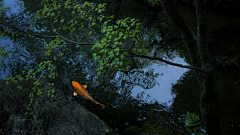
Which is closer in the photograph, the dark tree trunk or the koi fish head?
the dark tree trunk

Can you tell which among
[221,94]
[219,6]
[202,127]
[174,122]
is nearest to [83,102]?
[174,122]

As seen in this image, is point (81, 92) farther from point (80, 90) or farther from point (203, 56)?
point (203, 56)

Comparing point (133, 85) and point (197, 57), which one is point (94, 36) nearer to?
point (133, 85)

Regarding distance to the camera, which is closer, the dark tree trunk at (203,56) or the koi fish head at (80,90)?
the dark tree trunk at (203,56)

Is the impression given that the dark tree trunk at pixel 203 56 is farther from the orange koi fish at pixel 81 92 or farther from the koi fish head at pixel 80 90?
the koi fish head at pixel 80 90

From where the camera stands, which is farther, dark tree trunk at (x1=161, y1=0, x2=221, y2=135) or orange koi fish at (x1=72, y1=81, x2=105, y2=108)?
orange koi fish at (x1=72, y1=81, x2=105, y2=108)

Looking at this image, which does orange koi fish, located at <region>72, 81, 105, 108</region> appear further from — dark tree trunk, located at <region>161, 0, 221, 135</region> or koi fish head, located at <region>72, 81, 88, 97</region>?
dark tree trunk, located at <region>161, 0, 221, 135</region>

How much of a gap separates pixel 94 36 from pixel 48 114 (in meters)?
3.77

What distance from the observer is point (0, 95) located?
4.64 meters

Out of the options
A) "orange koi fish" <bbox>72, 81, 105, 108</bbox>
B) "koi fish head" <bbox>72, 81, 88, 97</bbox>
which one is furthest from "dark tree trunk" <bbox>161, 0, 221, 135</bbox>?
"koi fish head" <bbox>72, 81, 88, 97</bbox>

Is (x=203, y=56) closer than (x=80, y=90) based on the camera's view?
Yes

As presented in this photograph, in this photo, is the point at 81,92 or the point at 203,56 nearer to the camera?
the point at 203,56

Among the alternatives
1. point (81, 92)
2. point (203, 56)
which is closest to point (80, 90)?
point (81, 92)

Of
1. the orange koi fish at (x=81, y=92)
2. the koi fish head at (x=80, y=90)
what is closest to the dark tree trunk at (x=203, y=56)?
the orange koi fish at (x=81, y=92)
